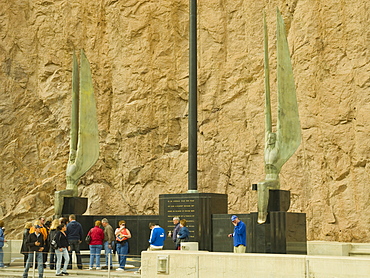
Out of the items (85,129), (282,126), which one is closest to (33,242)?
(85,129)

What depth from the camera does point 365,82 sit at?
22438 millimetres

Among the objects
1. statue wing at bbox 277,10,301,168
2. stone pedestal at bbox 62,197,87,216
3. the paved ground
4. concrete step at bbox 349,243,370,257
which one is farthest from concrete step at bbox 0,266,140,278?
concrete step at bbox 349,243,370,257

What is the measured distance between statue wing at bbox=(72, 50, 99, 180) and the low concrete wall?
8.36m

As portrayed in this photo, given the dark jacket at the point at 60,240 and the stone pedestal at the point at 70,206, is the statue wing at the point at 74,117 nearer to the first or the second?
the stone pedestal at the point at 70,206

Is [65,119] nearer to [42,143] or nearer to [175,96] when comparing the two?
[42,143]

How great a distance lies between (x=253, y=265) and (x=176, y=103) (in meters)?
18.3

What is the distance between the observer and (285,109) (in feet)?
52.2

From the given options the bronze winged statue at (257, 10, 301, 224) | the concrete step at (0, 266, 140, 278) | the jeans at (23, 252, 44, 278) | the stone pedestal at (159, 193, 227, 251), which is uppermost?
the bronze winged statue at (257, 10, 301, 224)

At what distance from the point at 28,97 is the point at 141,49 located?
6.34 meters

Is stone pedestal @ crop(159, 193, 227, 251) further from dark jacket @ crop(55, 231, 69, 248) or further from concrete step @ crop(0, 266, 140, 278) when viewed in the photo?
dark jacket @ crop(55, 231, 69, 248)

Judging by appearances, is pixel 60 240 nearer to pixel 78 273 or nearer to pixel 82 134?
pixel 78 273

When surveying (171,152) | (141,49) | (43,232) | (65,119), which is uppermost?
(141,49)

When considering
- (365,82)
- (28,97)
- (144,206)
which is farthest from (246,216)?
(28,97)

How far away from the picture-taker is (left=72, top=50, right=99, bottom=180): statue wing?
19.0 m
